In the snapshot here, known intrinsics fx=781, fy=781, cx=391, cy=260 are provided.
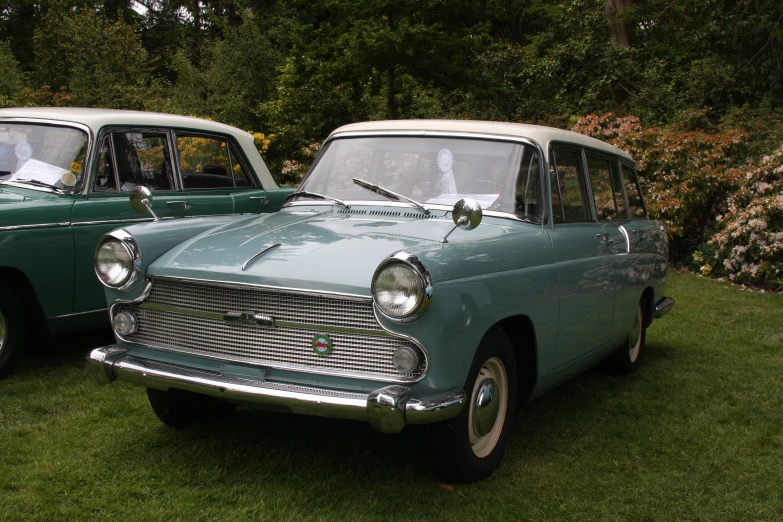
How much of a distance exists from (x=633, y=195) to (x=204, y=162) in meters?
3.42

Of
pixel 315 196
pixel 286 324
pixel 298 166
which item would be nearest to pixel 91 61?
pixel 298 166

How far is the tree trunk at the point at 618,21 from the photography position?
18323mm

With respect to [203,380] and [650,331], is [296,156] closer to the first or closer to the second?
[650,331]

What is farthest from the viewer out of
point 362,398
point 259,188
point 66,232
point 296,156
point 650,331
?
point 296,156

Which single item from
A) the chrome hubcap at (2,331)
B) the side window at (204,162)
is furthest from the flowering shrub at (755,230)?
the chrome hubcap at (2,331)

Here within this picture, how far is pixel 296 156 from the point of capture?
15.4m

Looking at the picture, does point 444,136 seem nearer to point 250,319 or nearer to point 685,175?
point 250,319

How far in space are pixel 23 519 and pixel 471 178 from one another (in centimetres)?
268

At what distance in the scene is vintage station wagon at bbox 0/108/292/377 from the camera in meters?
5.00

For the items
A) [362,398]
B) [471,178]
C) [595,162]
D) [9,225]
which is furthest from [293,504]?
[595,162]

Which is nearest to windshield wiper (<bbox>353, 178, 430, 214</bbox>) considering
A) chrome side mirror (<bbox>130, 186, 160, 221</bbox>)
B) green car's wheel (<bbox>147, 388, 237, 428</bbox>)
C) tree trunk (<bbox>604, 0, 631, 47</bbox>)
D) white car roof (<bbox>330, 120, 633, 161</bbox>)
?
white car roof (<bbox>330, 120, 633, 161</bbox>)

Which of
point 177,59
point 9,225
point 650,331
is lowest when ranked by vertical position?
point 650,331

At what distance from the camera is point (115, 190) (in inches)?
221

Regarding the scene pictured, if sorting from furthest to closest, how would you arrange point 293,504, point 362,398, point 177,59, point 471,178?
point 177,59
point 471,178
point 293,504
point 362,398
